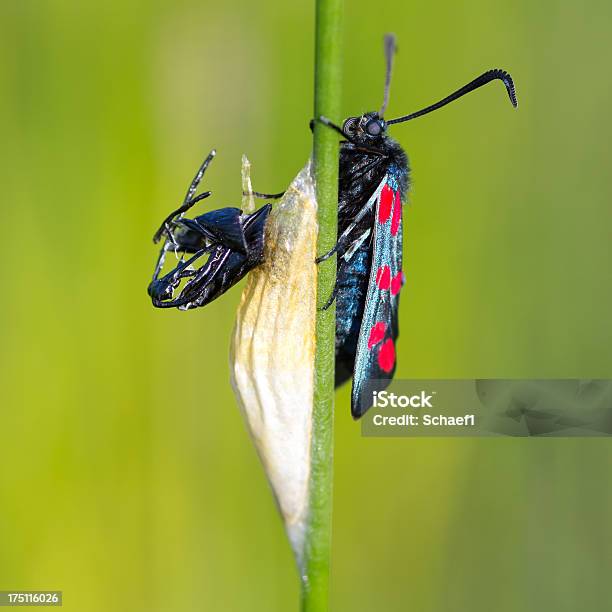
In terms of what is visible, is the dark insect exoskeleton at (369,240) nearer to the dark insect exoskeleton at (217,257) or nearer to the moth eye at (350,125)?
the moth eye at (350,125)

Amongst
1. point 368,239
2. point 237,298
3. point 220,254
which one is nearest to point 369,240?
point 368,239

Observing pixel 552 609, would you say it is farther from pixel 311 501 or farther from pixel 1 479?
pixel 1 479

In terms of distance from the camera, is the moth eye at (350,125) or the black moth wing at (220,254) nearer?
the black moth wing at (220,254)

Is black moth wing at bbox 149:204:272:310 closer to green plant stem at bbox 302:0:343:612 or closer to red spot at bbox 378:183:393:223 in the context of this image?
green plant stem at bbox 302:0:343:612

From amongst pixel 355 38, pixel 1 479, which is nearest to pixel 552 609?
pixel 1 479

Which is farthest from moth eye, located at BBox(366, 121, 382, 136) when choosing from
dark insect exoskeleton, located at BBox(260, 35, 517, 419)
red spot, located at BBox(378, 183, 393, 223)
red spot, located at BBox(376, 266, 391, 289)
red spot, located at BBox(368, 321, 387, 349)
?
red spot, located at BBox(368, 321, 387, 349)

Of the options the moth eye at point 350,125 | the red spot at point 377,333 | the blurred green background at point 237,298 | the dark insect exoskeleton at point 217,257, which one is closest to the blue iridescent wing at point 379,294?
the red spot at point 377,333

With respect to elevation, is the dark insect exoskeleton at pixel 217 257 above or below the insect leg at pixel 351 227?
below
